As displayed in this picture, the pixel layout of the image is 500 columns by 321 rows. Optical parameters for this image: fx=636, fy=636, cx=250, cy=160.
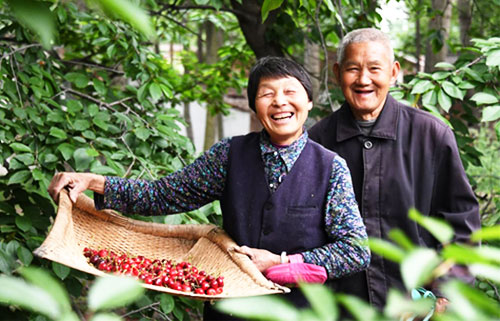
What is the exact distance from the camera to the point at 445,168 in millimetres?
2279

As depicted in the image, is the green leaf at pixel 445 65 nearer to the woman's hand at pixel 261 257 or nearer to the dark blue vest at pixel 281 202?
the dark blue vest at pixel 281 202

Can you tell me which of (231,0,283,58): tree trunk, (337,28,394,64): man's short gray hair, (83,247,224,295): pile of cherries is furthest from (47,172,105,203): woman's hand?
(231,0,283,58): tree trunk

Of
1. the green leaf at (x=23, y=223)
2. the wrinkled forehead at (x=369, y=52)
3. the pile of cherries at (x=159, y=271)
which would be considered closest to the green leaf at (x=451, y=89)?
the wrinkled forehead at (x=369, y=52)

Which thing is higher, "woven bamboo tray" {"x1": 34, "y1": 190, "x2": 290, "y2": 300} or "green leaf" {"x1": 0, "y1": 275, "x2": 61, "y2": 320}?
"green leaf" {"x1": 0, "y1": 275, "x2": 61, "y2": 320}

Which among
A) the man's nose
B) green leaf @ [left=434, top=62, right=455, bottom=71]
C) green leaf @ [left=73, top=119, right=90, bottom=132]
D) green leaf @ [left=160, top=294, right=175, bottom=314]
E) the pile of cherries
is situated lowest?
green leaf @ [left=160, top=294, right=175, bottom=314]

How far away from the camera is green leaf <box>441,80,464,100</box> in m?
2.92

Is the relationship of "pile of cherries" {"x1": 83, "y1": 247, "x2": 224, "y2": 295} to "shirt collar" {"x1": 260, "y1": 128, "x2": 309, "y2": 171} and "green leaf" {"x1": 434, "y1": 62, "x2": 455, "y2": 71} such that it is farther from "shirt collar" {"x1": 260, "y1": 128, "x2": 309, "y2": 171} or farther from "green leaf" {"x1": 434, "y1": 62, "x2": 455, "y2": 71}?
"green leaf" {"x1": 434, "y1": 62, "x2": 455, "y2": 71}

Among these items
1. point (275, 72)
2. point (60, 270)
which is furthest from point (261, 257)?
point (60, 270)

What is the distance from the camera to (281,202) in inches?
79.4

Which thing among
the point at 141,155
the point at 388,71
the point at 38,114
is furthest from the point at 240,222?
the point at 38,114

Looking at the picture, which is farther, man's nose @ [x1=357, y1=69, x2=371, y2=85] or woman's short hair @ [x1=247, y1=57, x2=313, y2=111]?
man's nose @ [x1=357, y1=69, x2=371, y2=85]

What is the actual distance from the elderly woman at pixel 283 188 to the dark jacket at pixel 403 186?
0.30 meters

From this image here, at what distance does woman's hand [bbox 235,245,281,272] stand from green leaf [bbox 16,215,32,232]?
1.24m

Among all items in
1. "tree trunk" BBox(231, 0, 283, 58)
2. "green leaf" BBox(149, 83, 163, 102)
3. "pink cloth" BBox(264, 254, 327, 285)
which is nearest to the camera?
"pink cloth" BBox(264, 254, 327, 285)
